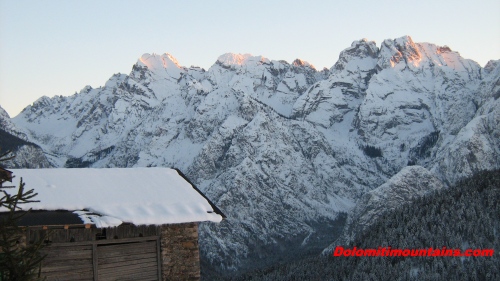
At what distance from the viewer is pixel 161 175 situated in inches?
842

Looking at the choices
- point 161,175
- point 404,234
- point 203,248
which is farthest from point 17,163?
point 161,175

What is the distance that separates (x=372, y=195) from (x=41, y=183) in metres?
156

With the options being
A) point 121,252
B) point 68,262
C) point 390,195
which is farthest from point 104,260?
point 390,195

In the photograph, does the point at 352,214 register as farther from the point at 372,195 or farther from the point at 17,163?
the point at 17,163

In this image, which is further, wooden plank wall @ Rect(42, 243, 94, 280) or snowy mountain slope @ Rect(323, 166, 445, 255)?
snowy mountain slope @ Rect(323, 166, 445, 255)

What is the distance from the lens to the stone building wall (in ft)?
62.8

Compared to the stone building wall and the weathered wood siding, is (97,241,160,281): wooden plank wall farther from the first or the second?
the stone building wall

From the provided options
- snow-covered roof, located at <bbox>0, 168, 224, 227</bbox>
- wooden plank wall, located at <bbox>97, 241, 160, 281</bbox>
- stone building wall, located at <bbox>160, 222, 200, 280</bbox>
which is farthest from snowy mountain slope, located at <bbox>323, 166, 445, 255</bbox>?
wooden plank wall, located at <bbox>97, 241, 160, 281</bbox>

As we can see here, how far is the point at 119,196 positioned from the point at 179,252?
265 centimetres

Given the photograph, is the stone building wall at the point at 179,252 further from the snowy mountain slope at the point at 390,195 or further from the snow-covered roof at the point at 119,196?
the snowy mountain slope at the point at 390,195

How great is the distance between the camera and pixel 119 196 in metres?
18.8

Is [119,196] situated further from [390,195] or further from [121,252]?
[390,195]

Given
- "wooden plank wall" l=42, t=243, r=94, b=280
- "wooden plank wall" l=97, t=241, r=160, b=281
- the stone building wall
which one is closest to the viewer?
"wooden plank wall" l=42, t=243, r=94, b=280

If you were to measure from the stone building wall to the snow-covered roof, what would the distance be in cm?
89
